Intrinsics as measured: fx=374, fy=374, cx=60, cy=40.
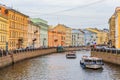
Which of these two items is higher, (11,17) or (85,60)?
(11,17)

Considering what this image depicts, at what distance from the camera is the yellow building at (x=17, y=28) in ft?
294

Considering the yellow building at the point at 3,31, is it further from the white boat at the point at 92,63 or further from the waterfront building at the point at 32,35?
the waterfront building at the point at 32,35

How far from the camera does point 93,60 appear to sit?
56188 millimetres

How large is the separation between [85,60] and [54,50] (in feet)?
258

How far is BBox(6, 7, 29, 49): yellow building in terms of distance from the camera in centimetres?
8956

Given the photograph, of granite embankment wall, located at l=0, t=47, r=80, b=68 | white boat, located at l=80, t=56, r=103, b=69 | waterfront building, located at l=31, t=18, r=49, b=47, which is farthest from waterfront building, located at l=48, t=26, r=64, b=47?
white boat, located at l=80, t=56, r=103, b=69

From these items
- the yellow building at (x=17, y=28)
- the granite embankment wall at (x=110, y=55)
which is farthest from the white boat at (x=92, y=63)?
the yellow building at (x=17, y=28)

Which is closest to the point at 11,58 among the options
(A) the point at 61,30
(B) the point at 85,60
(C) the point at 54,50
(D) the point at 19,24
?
(B) the point at 85,60

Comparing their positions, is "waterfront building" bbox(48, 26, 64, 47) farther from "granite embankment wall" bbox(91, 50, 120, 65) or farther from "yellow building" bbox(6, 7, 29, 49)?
"granite embankment wall" bbox(91, 50, 120, 65)

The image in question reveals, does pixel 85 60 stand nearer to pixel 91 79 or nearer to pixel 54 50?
pixel 91 79

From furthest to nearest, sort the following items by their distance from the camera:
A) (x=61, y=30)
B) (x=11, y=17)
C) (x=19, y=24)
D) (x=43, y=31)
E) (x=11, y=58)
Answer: (x=61, y=30)
(x=43, y=31)
(x=19, y=24)
(x=11, y=17)
(x=11, y=58)

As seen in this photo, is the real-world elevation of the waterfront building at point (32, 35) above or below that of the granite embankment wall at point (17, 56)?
above

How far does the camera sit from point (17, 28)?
3848 inches

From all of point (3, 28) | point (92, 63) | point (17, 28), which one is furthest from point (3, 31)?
point (92, 63)
